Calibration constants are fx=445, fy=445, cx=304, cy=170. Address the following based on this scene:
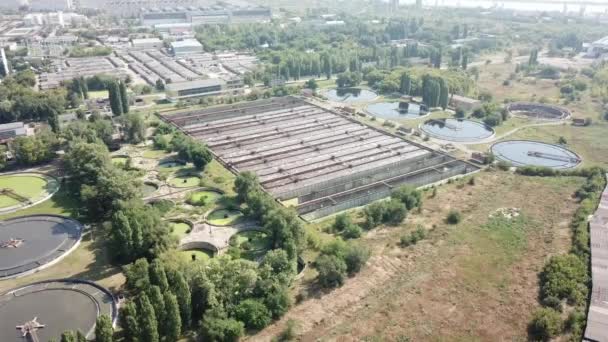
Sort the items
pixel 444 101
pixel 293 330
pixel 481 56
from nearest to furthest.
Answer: pixel 293 330 < pixel 444 101 < pixel 481 56

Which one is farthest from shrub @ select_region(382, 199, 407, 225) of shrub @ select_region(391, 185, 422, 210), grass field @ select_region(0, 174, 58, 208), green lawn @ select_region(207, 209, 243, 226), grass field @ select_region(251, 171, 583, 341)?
grass field @ select_region(0, 174, 58, 208)

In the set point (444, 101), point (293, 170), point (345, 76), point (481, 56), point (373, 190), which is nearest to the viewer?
point (373, 190)

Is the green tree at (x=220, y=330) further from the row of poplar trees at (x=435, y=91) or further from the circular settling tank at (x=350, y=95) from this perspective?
the circular settling tank at (x=350, y=95)

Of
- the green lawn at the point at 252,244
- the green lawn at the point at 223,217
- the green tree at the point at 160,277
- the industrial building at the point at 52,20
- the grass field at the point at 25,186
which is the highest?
the industrial building at the point at 52,20

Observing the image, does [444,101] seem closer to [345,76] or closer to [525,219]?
[345,76]

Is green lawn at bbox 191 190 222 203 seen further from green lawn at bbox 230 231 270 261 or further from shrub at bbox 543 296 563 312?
shrub at bbox 543 296 563 312

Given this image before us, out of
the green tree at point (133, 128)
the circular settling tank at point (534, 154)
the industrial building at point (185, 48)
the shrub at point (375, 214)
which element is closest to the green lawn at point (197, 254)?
the shrub at point (375, 214)

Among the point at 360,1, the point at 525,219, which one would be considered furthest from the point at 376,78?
the point at 360,1
